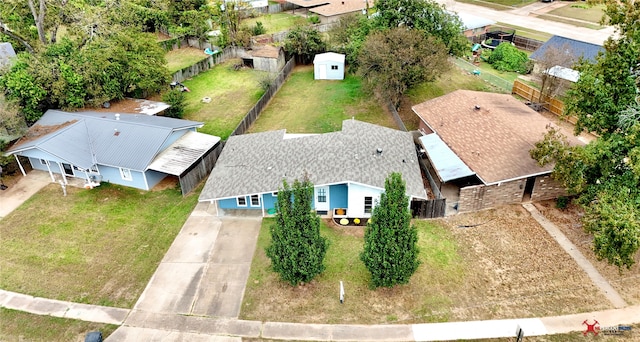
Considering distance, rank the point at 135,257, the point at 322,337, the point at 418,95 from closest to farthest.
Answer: the point at 322,337
the point at 135,257
the point at 418,95

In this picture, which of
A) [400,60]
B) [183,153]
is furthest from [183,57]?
Result: [400,60]

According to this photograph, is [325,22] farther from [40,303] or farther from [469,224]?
[40,303]

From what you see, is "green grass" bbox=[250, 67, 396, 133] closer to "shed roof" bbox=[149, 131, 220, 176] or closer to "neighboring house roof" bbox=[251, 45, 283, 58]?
"neighboring house roof" bbox=[251, 45, 283, 58]

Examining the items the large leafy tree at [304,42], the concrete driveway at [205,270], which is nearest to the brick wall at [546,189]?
the concrete driveway at [205,270]

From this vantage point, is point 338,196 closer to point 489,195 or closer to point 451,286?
point 451,286

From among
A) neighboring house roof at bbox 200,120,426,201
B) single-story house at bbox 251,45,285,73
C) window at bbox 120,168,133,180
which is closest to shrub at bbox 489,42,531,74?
single-story house at bbox 251,45,285,73

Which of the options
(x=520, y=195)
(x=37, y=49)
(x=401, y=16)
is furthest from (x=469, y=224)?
(x=37, y=49)
